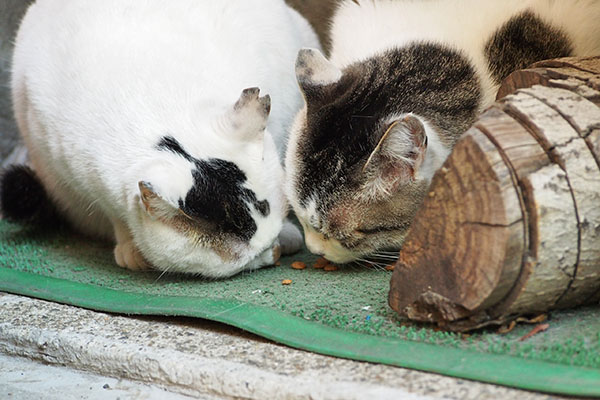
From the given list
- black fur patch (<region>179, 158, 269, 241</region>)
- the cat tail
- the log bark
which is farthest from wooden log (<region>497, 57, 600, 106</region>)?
the cat tail

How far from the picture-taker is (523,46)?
214 cm

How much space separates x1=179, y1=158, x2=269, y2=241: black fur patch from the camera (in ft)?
6.39

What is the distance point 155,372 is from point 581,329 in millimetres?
1046

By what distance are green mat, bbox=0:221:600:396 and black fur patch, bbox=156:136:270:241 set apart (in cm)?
22

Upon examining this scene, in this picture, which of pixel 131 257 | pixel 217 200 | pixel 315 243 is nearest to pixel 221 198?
pixel 217 200

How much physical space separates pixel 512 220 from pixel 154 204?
1.01 m

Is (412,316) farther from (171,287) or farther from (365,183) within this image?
(171,287)

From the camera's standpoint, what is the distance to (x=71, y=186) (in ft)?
8.02

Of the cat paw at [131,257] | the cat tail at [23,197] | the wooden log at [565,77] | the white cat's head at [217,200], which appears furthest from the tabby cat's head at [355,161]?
the cat tail at [23,197]

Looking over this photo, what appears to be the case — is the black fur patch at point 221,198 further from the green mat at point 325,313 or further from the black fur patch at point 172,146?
the green mat at point 325,313

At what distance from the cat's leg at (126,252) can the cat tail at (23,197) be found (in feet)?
1.64

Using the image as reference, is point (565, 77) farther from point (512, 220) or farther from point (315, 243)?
point (315, 243)

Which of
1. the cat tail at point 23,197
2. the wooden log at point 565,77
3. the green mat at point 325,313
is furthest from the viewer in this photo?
the cat tail at point 23,197

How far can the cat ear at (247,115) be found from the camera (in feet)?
6.54
